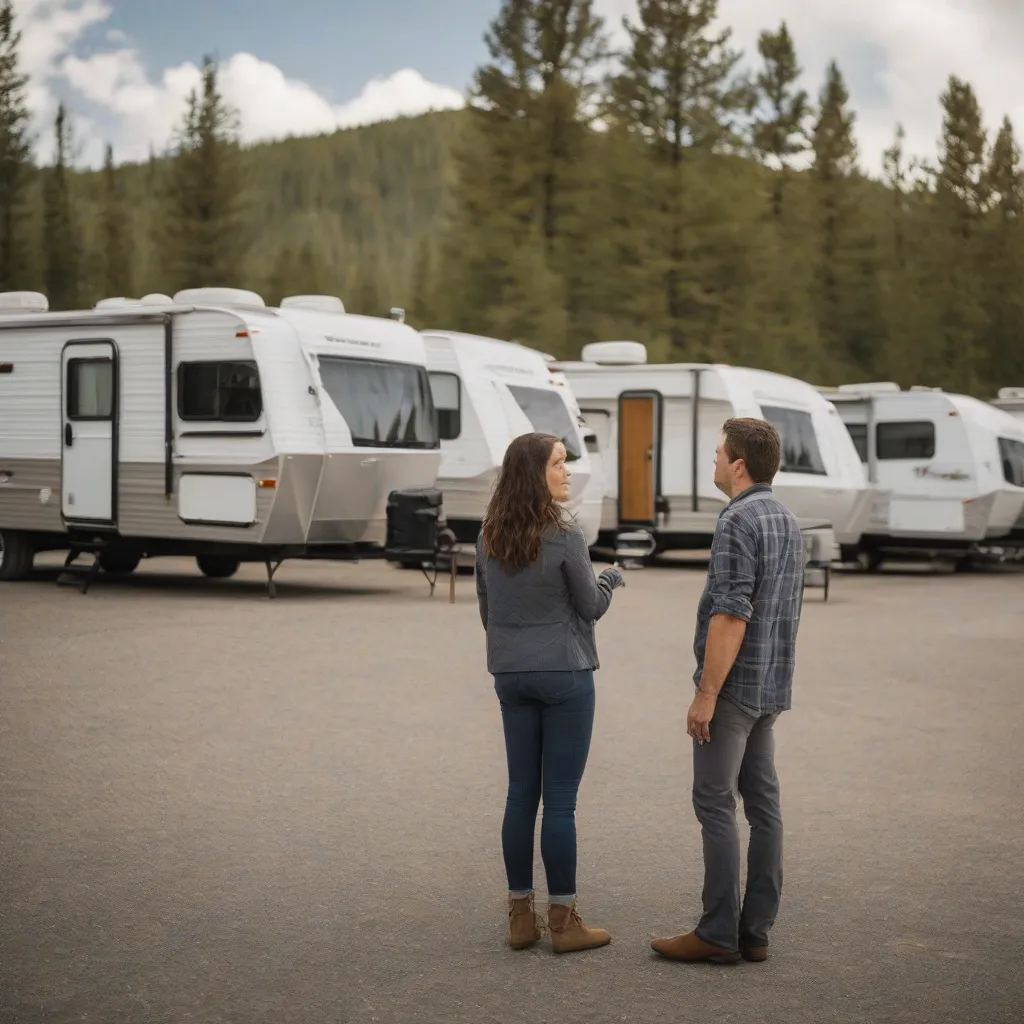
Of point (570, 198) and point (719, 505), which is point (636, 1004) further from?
point (570, 198)

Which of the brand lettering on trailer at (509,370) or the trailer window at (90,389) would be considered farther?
the brand lettering on trailer at (509,370)

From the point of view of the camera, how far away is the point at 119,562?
18859 millimetres

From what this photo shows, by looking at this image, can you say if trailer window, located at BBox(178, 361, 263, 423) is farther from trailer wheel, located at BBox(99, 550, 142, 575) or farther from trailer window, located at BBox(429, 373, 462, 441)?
trailer window, located at BBox(429, 373, 462, 441)

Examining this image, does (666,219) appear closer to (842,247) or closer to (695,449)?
(842,247)

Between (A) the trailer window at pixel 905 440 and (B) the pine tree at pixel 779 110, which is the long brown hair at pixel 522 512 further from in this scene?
(B) the pine tree at pixel 779 110

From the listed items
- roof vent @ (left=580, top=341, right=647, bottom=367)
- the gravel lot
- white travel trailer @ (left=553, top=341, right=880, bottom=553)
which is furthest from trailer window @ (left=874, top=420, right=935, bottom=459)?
the gravel lot

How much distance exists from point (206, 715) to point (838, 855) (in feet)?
14.2

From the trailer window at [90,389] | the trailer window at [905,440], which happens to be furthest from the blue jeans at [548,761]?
the trailer window at [905,440]

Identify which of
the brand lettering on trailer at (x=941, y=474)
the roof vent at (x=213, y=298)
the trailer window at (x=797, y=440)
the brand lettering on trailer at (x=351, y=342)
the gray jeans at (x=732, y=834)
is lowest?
the gray jeans at (x=732, y=834)

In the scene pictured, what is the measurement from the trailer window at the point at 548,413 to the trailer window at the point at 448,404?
0.78 metres

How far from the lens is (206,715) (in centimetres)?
945

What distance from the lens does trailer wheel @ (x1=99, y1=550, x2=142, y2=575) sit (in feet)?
60.3

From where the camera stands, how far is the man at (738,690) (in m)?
4.93

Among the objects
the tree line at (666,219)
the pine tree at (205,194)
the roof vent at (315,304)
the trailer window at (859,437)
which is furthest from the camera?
the pine tree at (205,194)
